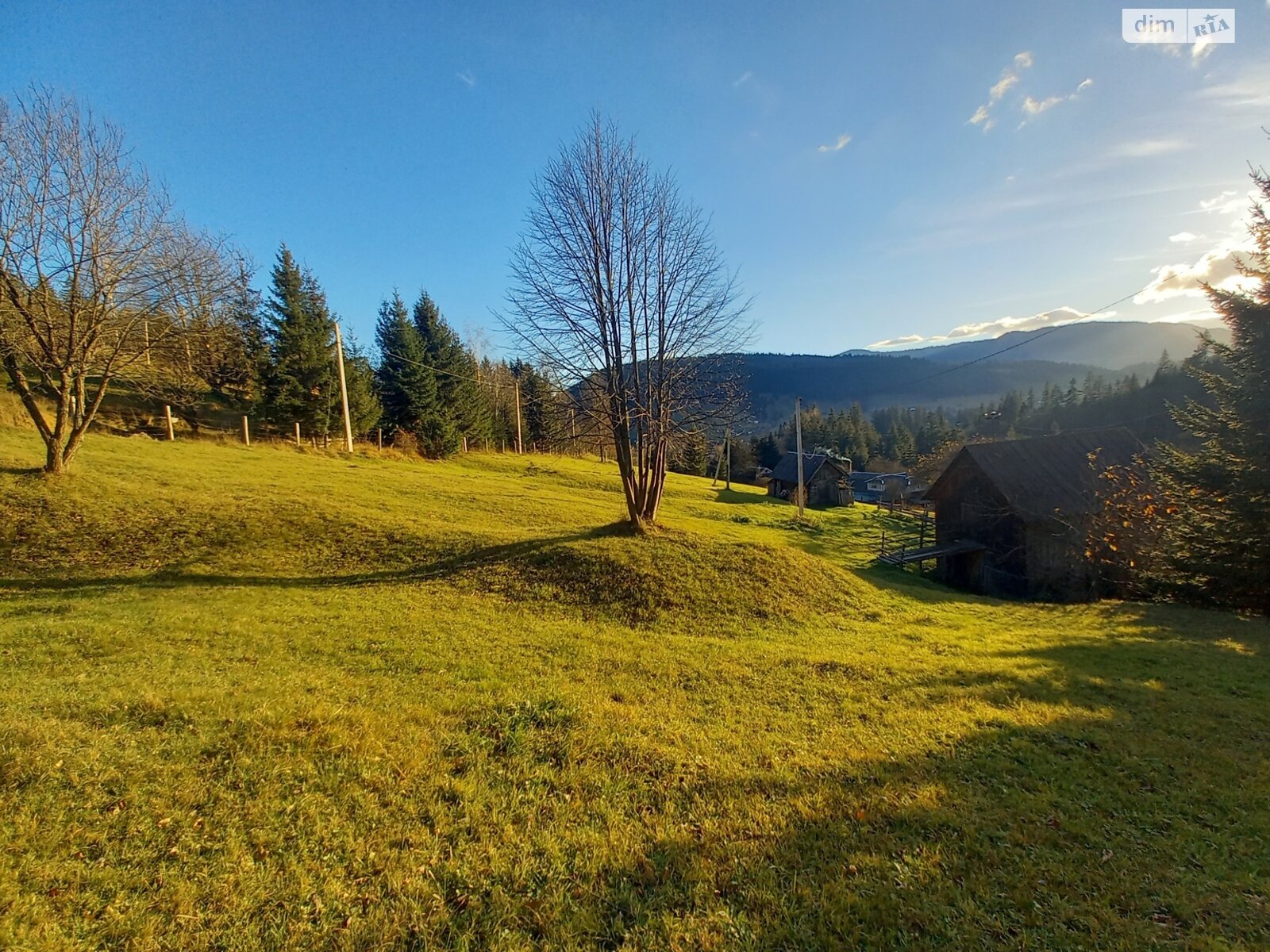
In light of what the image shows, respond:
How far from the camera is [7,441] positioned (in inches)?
666

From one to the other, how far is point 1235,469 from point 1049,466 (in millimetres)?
10863

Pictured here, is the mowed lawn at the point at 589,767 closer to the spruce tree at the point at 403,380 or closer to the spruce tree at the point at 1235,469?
the spruce tree at the point at 1235,469

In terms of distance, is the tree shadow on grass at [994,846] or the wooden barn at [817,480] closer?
the tree shadow on grass at [994,846]

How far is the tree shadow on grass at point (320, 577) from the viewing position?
9.68 meters

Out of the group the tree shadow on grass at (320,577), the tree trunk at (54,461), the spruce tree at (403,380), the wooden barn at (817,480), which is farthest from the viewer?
the wooden barn at (817,480)

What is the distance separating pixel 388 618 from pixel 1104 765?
405 inches

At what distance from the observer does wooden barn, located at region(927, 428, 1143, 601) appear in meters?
18.7

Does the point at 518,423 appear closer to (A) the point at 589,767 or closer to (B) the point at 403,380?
(B) the point at 403,380

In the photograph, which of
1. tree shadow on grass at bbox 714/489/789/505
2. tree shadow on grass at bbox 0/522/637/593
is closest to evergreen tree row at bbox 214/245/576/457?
tree shadow on grass at bbox 0/522/637/593

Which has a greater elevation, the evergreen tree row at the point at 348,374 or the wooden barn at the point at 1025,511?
the evergreen tree row at the point at 348,374

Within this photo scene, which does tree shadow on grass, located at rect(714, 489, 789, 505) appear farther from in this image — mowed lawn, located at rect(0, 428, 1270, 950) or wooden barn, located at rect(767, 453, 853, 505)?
mowed lawn, located at rect(0, 428, 1270, 950)

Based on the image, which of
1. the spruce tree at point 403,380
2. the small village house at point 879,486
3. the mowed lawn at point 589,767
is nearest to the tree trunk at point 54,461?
the mowed lawn at point 589,767

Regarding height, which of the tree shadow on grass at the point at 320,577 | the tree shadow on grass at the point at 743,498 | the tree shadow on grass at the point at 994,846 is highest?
the tree shadow on grass at the point at 320,577

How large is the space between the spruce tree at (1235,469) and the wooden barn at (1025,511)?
4308 mm
